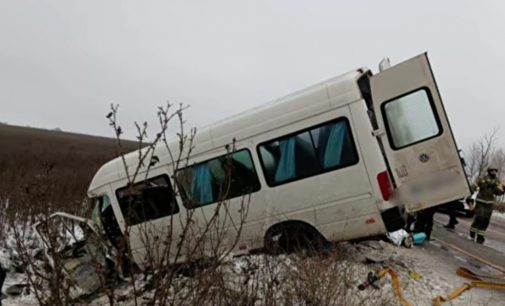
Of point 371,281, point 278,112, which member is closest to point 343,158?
point 278,112

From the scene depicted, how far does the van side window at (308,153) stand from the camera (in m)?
5.94

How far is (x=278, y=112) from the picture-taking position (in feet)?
20.8

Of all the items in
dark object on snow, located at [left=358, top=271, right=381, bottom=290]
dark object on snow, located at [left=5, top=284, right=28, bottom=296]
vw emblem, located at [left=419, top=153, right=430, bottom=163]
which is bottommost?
dark object on snow, located at [left=358, top=271, right=381, bottom=290]

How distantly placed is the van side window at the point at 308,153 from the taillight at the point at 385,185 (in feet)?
1.31

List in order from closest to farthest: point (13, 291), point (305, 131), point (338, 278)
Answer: point (338, 278) → point (305, 131) → point (13, 291)

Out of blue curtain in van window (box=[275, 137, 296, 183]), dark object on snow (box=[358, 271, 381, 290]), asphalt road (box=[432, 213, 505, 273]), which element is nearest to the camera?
dark object on snow (box=[358, 271, 381, 290])

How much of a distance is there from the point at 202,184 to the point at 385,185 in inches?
114

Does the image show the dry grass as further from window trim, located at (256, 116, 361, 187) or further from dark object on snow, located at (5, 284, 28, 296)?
window trim, located at (256, 116, 361, 187)

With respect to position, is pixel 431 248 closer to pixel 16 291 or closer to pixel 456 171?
pixel 456 171

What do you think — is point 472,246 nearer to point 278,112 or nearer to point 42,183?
point 278,112

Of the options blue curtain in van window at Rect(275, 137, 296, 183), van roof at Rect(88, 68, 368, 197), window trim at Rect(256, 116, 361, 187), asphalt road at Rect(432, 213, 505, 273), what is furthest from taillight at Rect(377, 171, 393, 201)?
asphalt road at Rect(432, 213, 505, 273)

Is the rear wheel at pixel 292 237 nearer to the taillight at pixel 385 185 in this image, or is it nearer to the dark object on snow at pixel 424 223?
the taillight at pixel 385 185

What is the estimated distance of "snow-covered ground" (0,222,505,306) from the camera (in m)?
3.49

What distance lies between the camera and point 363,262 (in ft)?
20.3
